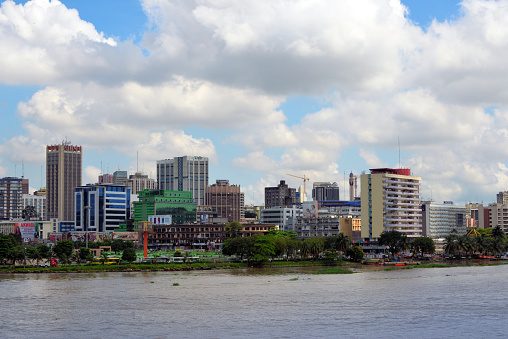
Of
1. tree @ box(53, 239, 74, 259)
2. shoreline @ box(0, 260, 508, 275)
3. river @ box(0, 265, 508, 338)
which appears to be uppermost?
tree @ box(53, 239, 74, 259)

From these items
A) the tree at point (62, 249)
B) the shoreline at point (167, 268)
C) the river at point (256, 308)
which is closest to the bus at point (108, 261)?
the shoreline at point (167, 268)

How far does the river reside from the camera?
68.2 m

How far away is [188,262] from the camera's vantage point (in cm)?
18188

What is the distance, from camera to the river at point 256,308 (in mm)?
68188

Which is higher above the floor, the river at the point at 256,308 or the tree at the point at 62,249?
the tree at the point at 62,249

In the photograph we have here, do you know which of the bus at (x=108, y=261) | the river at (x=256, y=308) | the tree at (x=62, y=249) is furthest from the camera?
the bus at (x=108, y=261)

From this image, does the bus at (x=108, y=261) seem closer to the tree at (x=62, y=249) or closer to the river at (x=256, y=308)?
the tree at (x=62, y=249)


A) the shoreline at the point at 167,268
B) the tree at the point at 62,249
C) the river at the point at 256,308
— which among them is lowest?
the shoreline at the point at 167,268

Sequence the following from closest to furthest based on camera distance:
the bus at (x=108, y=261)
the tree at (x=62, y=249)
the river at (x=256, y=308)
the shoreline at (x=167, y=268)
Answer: the river at (x=256, y=308)
the shoreline at (x=167, y=268)
the tree at (x=62, y=249)
the bus at (x=108, y=261)

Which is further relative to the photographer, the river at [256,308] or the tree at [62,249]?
the tree at [62,249]

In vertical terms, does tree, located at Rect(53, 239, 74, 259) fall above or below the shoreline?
above

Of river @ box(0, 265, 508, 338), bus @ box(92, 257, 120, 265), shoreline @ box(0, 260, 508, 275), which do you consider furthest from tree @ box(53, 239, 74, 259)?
river @ box(0, 265, 508, 338)

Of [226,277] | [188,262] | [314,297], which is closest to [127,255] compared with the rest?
[188,262]

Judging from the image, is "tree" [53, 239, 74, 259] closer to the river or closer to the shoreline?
the shoreline
